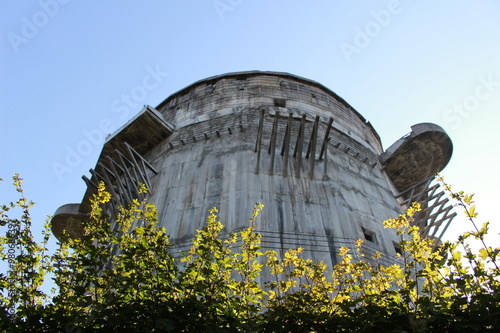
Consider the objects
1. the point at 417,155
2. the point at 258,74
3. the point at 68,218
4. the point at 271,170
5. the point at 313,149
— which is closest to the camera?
the point at 271,170

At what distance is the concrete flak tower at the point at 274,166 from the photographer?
1072cm

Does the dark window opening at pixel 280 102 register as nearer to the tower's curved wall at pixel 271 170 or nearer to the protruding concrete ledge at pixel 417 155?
the tower's curved wall at pixel 271 170

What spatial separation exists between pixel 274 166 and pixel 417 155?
26.9ft

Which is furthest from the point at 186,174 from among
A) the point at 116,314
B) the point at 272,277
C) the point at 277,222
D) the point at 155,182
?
the point at 116,314

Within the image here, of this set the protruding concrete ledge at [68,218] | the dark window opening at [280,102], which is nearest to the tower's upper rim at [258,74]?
the dark window opening at [280,102]

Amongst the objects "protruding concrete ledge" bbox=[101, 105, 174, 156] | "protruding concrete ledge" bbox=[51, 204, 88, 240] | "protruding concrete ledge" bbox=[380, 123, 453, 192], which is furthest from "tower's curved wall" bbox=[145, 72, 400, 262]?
"protruding concrete ledge" bbox=[51, 204, 88, 240]

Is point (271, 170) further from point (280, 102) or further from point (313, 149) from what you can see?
point (280, 102)

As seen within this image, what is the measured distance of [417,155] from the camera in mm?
17344

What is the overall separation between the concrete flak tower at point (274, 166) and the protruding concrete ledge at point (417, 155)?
0.05m

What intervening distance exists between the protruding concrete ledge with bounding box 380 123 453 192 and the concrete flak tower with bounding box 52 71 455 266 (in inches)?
1.9

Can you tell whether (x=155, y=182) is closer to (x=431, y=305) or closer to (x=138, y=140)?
(x=138, y=140)

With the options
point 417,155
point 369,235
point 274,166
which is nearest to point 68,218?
point 274,166

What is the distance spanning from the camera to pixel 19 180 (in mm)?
5539

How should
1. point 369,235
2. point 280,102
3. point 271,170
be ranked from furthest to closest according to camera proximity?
point 280,102 < point 271,170 < point 369,235
